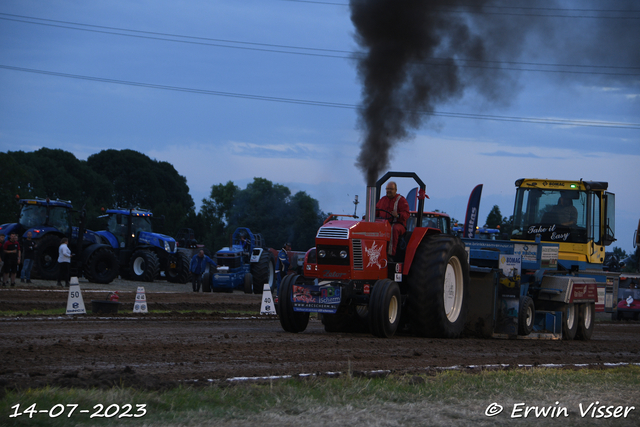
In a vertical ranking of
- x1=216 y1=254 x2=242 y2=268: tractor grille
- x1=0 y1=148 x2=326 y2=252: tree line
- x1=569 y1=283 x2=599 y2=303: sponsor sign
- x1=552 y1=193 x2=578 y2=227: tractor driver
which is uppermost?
x1=0 y1=148 x2=326 y2=252: tree line

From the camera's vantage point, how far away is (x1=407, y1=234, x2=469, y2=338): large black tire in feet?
36.1

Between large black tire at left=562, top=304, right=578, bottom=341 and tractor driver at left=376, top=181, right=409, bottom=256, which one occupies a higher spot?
tractor driver at left=376, top=181, right=409, bottom=256

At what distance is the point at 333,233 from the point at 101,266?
16.5m

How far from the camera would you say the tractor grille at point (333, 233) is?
10.9 meters

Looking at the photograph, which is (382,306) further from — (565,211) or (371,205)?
(565,211)

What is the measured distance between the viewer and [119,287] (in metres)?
24.8

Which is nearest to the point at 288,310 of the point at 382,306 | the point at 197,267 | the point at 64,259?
the point at 382,306

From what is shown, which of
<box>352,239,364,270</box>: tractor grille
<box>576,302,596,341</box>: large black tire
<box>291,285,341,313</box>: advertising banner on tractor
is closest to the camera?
<box>291,285,341,313</box>: advertising banner on tractor

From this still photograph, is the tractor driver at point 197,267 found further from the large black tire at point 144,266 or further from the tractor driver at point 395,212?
the tractor driver at point 395,212

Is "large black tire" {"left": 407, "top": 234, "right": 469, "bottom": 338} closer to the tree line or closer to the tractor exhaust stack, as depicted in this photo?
the tractor exhaust stack

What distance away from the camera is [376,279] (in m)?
11.0

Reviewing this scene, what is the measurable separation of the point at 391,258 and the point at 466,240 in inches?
113

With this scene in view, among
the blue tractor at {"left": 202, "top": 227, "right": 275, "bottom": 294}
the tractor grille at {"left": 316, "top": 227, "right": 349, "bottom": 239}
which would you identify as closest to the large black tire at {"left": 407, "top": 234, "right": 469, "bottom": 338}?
the tractor grille at {"left": 316, "top": 227, "right": 349, "bottom": 239}

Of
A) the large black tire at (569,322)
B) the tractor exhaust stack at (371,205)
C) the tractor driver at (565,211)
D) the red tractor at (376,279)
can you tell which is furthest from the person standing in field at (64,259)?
the large black tire at (569,322)
